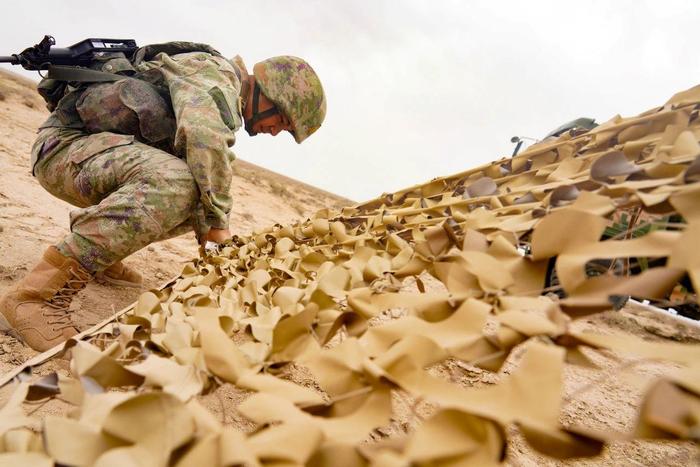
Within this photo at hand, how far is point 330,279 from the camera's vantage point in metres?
0.59

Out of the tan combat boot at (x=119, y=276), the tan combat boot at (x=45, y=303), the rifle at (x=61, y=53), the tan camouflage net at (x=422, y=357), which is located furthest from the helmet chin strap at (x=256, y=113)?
the tan camouflage net at (x=422, y=357)

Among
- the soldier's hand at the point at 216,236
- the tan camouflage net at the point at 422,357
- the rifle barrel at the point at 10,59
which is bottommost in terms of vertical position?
the soldier's hand at the point at 216,236

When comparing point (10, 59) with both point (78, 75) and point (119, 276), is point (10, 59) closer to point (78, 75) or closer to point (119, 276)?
point (78, 75)

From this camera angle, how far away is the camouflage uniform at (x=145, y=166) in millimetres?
1281

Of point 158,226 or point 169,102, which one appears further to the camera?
point 169,102

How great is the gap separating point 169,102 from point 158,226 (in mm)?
623

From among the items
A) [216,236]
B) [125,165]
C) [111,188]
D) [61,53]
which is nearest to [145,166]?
[125,165]

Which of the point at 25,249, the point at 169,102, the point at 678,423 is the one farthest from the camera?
the point at 25,249

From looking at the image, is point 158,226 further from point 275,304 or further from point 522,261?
point 522,261

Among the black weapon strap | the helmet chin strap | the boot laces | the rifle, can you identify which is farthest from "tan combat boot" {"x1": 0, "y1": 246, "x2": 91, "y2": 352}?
the helmet chin strap

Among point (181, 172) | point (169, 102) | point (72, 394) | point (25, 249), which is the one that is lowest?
point (25, 249)

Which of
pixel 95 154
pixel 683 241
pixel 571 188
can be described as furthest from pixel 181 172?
pixel 683 241

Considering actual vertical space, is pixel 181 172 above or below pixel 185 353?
above

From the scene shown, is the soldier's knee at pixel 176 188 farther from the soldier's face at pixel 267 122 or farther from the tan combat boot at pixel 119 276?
the soldier's face at pixel 267 122
